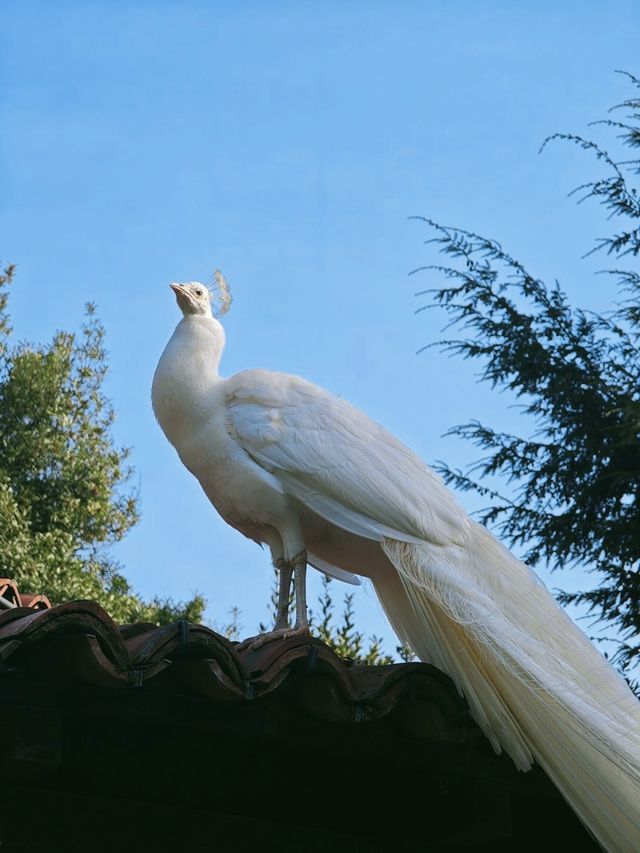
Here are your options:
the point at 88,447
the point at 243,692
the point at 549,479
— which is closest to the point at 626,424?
the point at 549,479

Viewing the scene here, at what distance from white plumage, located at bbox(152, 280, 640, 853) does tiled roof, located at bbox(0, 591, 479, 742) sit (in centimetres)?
26

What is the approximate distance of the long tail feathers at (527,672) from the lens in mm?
3666

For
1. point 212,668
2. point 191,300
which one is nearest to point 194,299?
point 191,300

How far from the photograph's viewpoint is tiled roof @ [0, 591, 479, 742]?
2.98 meters

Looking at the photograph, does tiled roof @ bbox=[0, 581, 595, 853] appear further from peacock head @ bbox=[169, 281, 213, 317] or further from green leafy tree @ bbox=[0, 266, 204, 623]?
green leafy tree @ bbox=[0, 266, 204, 623]

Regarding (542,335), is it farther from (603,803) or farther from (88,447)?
(603,803)

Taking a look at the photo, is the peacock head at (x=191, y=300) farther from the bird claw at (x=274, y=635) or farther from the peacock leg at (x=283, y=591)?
the bird claw at (x=274, y=635)

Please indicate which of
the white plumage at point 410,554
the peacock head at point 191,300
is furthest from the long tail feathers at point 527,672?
the peacock head at point 191,300

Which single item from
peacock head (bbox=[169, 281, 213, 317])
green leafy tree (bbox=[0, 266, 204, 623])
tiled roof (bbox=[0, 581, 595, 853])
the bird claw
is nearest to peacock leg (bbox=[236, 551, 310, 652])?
the bird claw

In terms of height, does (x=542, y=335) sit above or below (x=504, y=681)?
above

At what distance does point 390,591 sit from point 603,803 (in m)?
1.07

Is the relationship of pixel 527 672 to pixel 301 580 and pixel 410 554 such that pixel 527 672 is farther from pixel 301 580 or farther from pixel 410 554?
pixel 301 580

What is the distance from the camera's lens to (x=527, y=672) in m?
3.80

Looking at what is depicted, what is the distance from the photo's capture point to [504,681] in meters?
→ 3.83
